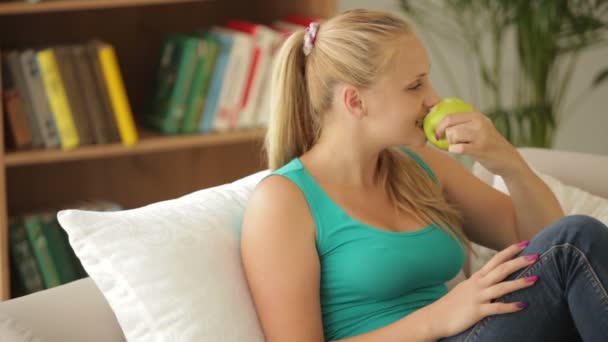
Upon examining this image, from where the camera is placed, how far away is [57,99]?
7.93 ft

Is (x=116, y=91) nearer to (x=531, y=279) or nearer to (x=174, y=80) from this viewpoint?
(x=174, y=80)

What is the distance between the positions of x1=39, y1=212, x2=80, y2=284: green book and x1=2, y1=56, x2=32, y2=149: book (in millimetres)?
251

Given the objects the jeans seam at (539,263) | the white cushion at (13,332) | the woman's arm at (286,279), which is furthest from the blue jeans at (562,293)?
the white cushion at (13,332)

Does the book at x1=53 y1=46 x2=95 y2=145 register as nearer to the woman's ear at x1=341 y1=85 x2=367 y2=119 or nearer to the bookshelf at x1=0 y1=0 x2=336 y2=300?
the bookshelf at x1=0 y1=0 x2=336 y2=300

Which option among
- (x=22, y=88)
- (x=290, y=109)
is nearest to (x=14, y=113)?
(x=22, y=88)

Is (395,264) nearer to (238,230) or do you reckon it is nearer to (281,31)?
(238,230)

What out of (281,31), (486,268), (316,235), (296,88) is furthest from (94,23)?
(486,268)

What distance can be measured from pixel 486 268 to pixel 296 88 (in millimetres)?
442

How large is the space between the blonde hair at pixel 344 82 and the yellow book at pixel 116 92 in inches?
34.4

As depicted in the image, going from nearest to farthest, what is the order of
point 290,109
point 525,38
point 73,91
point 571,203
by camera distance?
point 290,109, point 571,203, point 73,91, point 525,38

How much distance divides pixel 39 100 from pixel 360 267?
48.1 inches

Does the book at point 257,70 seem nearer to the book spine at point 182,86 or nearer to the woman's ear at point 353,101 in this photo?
the book spine at point 182,86

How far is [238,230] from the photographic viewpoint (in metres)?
1.54

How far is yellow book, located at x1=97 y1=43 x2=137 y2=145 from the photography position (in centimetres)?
245
